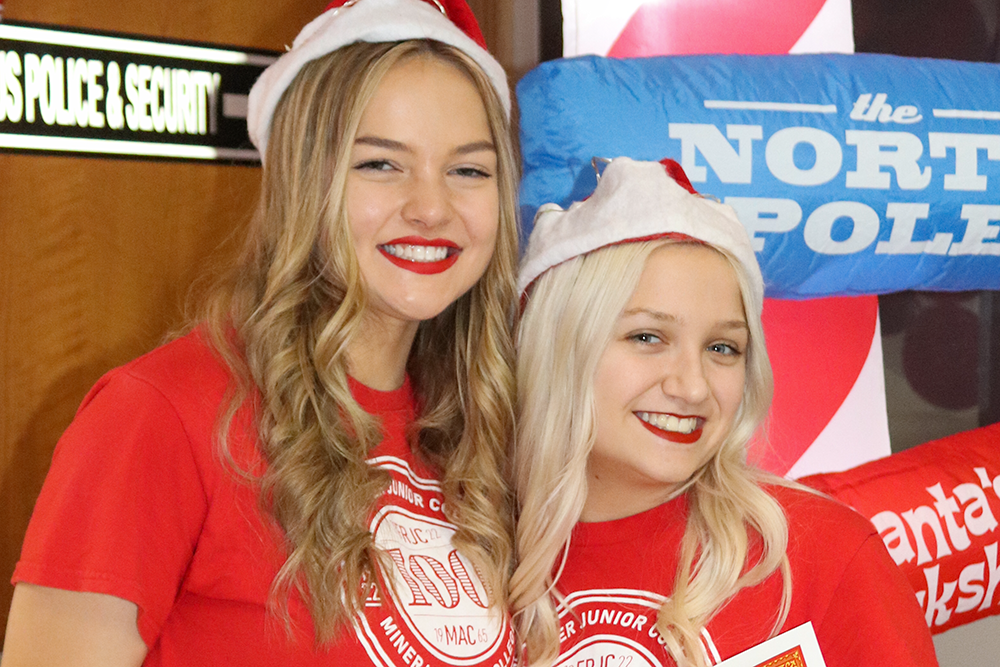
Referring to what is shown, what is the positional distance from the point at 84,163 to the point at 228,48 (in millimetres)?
453

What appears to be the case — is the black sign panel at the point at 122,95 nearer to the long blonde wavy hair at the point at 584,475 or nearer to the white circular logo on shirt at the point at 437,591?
the long blonde wavy hair at the point at 584,475

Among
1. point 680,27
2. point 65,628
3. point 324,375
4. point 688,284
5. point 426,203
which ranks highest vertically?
point 680,27

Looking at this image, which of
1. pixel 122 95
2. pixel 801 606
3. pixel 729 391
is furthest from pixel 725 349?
pixel 122 95

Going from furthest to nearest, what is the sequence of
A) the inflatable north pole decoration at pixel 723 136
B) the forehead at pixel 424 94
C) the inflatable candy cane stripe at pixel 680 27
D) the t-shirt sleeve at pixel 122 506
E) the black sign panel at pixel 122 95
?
the black sign panel at pixel 122 95
the inflatable candy cane stripe at pixel 680 27
the inflatable north pole decoration at pixel 723 136
the forehead at pixel 424 94
the t-shirt sleeve at pixel 122 506

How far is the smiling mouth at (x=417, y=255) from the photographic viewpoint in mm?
1395

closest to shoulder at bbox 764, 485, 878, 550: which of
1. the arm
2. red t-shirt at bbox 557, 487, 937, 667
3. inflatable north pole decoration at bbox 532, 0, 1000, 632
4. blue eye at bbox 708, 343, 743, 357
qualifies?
red t-shirt at bbox 557, 487, 937, 667

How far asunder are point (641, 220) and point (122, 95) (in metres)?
1.36

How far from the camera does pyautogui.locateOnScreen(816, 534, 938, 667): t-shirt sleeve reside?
1345mm

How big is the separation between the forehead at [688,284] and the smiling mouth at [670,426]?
146mm

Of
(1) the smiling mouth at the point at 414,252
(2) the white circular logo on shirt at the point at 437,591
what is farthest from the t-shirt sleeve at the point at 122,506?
(1) the smiling mouth at the point at 414,252

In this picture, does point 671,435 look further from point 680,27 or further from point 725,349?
point 680,27

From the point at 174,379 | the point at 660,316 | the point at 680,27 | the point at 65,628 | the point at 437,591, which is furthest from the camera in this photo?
the point at 680,27

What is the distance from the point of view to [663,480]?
4.76 ft

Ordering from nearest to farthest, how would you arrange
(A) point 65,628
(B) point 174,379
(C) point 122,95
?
(A) point 65,628
(B) point 174,379
(C) point 122,95
